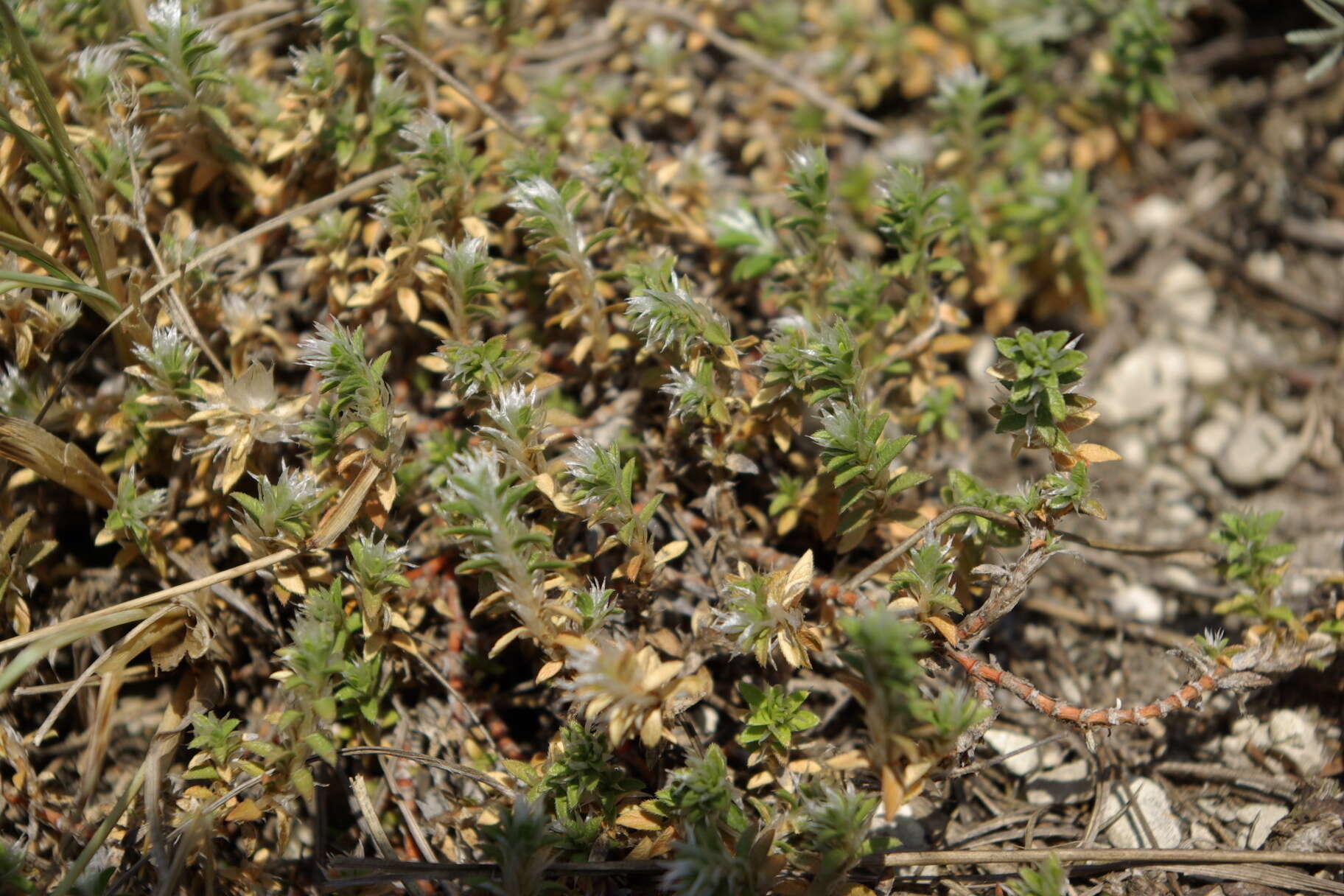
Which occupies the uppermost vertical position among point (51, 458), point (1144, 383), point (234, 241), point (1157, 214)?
point (234, 241)

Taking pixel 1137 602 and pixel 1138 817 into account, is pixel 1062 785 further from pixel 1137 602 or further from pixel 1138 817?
pixel 1137 602

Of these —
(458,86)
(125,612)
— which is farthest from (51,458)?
(458,86)

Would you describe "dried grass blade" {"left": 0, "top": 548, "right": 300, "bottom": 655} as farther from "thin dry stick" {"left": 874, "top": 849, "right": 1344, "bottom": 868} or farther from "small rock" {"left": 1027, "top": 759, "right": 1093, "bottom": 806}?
"small rock" {"left": 1027, "top": 759, "right": 1093, "bottom": 806}

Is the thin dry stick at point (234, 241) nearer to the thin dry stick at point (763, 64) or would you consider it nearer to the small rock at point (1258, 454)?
the thin dry stick at point (763, 64)

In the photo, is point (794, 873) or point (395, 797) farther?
point (395, 797)

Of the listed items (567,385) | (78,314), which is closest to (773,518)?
(567,385)

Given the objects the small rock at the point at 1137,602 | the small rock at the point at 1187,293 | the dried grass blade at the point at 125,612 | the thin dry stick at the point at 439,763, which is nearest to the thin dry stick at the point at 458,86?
the dried grass blade at the point at 125,612

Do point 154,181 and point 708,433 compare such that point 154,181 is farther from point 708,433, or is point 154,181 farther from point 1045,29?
point 1045,29
